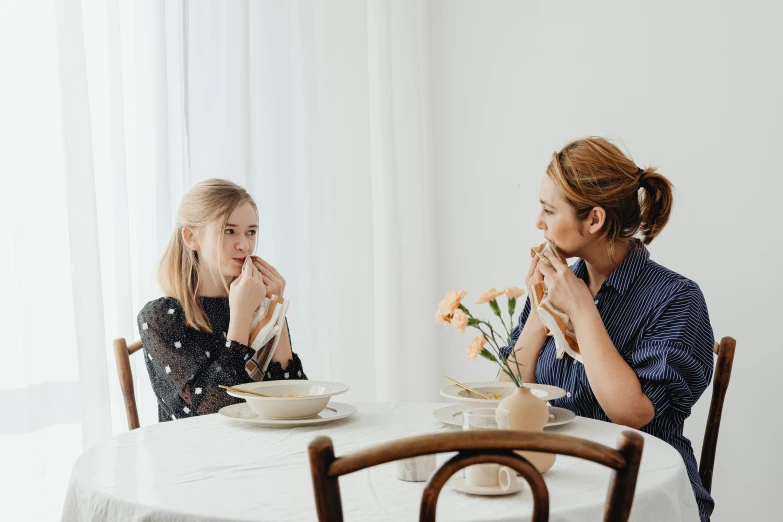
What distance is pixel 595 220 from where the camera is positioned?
179 centimetres

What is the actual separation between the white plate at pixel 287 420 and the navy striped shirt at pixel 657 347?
0.37m

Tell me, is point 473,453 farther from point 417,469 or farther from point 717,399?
point 717,399

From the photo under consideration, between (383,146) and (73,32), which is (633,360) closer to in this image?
(73,32)

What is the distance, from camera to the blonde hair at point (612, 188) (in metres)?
1.77

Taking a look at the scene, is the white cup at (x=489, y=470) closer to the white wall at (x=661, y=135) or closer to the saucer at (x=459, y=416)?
the saucer at (x=459, y=416)

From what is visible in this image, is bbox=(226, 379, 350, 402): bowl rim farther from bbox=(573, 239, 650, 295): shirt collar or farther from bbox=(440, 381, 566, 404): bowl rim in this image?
bbox=(573, 239, 650, 295): shirt collar

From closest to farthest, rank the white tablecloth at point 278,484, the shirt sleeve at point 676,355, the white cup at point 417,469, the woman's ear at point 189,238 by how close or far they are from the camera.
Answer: the white tablecloth at point 278,484 < the white cup at point 417,469 < the shirt sleeve at point 676,355 < the woman's ear at point 189,238

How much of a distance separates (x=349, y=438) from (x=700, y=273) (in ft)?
5.65

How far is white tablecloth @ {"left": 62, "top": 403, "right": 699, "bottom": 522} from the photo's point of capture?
1010mm

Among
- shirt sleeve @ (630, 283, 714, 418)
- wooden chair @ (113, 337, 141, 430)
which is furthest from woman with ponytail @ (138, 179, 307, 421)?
shirt sleeve @ (630, 283, 714, 418)

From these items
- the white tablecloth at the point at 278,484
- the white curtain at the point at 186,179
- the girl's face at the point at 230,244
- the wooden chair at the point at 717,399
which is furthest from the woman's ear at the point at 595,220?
the white curtain at the point at 186,179

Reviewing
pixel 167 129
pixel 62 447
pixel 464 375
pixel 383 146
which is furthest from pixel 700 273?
pixel 62 447

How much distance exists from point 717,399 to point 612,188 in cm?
53

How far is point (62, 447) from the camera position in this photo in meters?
2.09
